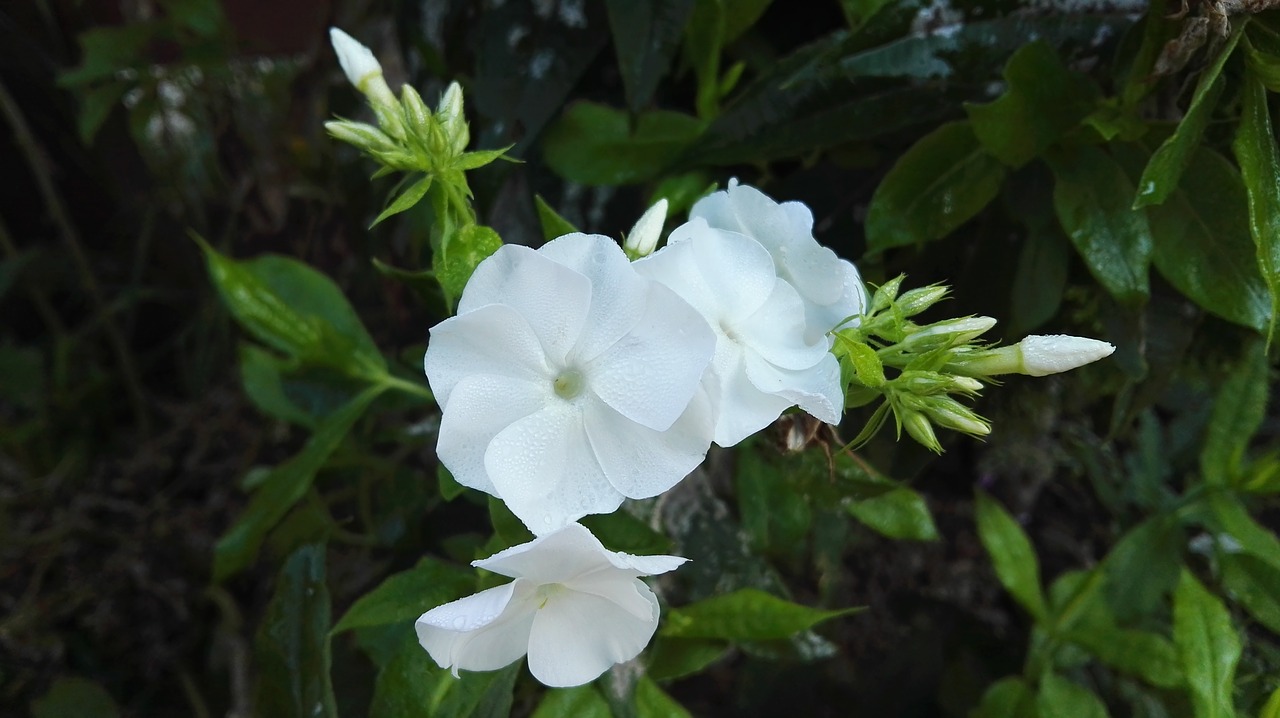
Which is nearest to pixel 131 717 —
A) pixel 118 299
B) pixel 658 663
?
pixel 118 299

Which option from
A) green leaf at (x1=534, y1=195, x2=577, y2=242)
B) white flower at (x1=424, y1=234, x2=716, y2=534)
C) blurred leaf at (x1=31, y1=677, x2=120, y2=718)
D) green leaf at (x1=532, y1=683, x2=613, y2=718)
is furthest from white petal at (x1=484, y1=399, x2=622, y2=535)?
blurred leaf at (x1=31, y1=677, x2=120, y2=718)

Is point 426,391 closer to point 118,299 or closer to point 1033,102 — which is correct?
point 1033,102

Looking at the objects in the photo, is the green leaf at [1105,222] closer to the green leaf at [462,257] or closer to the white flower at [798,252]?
the white flower at [798,252]

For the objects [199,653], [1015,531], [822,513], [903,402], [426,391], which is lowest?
[199,653]

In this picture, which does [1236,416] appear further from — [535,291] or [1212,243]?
[535,291]

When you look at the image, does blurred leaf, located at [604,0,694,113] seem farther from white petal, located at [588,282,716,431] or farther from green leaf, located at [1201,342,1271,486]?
green leaf, located at [1201,342,1271,486]
